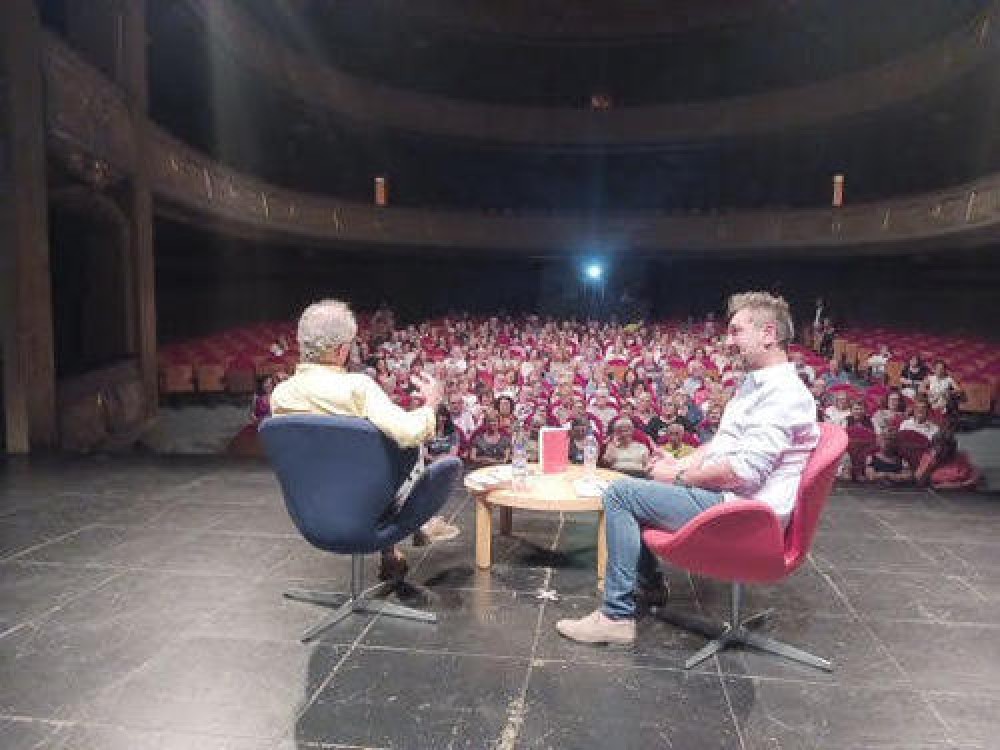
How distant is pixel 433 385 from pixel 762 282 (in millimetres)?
18943

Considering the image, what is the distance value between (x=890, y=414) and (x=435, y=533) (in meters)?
4.55

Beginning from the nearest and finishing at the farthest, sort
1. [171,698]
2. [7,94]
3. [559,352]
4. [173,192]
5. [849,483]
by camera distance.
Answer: [171,698]
[849,483]
[7,94]
[173,192]
[559,352]

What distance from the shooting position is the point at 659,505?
2.90 m

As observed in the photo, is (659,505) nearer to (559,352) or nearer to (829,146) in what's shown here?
(559,352)

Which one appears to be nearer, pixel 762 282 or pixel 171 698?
pixel 171 698

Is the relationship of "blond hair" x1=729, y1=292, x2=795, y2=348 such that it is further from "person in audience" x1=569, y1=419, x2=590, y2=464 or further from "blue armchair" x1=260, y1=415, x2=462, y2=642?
"person in audience" x1=569, y1=419, x2=590, y2=464

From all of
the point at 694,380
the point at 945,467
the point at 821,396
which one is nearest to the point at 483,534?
the point at 945,467

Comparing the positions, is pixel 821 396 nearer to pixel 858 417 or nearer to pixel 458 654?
pixel 858 417

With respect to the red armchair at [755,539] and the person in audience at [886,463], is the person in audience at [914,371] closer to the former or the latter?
the person in audience at [886,463]

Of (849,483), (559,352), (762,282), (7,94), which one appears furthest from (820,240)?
(7,94)

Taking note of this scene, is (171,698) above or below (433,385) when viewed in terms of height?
below

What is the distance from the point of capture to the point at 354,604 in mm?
3184

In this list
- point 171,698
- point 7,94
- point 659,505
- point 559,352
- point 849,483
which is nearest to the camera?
point 171,698

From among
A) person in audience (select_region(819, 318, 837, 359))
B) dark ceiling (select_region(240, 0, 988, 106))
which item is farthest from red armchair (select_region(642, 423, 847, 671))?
dark ceiling (select_region(240, 0, 988, 106))
